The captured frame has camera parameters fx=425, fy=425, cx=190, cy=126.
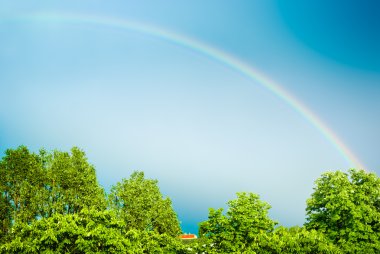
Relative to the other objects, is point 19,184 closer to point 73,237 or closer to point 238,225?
point 73,237

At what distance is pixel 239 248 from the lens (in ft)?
139

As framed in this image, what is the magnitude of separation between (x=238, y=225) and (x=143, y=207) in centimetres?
1776

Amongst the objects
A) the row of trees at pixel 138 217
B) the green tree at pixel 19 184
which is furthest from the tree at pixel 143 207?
the green tree at pixel 19 184

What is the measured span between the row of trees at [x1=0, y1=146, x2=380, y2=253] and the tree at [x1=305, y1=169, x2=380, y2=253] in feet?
0.38

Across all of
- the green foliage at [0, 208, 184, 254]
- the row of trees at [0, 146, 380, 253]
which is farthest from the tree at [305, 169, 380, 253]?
the green foliage at [0, 208, 184, 254]

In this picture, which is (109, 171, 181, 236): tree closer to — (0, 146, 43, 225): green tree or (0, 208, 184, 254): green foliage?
(0, 146, 43, 225): green tree

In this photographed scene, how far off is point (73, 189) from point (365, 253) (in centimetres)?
3660

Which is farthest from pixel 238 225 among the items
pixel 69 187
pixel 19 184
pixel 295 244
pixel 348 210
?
pixel 19 184

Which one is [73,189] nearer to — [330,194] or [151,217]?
[151,217]

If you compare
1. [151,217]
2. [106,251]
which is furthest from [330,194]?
[106,251]

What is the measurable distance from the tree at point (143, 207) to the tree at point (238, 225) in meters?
13.6

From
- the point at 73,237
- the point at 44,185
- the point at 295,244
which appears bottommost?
the point at 73,237

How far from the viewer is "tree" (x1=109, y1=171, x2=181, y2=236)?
2226 inches

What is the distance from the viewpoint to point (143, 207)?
2269 inches
